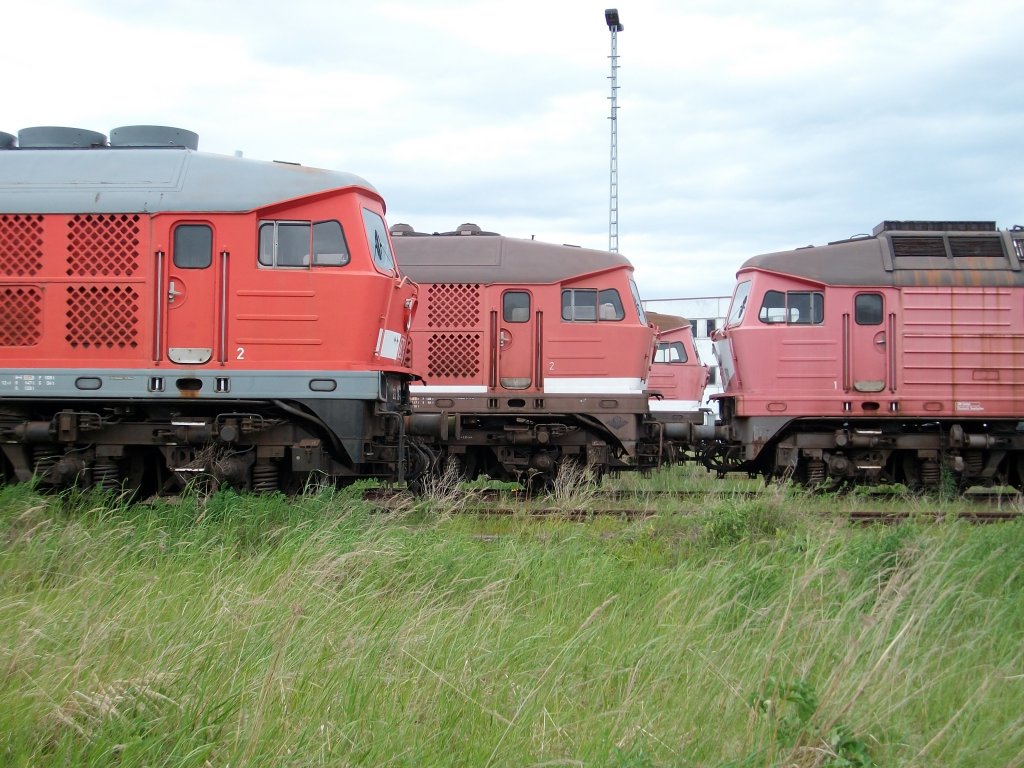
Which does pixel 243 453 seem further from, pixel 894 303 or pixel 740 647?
pixel 894 303

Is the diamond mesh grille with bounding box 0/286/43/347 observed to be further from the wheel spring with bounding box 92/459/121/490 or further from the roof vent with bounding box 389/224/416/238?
the roof vent with bounding box 389/224/416/238

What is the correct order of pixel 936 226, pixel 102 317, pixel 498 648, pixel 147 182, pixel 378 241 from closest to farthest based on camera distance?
pixel 498 648
pixel 102 317
pixel 147 182
pixel 378 241
pixel 936 226

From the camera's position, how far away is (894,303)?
12.1 meters

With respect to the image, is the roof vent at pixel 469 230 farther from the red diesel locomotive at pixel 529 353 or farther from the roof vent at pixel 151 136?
the roof vent at pixel 151 136

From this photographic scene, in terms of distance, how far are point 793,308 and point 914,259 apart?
177 cm

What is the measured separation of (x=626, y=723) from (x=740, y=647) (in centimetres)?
118

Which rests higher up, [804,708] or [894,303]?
[894,303]

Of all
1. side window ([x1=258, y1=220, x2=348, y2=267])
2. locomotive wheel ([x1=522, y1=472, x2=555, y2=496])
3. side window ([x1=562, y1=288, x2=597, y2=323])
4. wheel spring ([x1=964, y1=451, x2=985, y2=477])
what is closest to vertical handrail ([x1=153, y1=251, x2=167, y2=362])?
side window ([x1=258, y1=220, x2=348, y2=267])

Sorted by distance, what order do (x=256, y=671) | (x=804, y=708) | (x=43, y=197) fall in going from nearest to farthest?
(x=804, y=708) < (x=256, y=671) < (x=43, y=197)

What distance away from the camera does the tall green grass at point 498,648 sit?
3355 millimetres

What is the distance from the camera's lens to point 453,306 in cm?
1241

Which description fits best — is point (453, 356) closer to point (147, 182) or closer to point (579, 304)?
point (579, 304)

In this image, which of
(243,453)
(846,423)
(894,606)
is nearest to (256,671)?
(894,606)

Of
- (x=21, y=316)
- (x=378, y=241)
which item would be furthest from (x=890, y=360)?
(x=21, y=316)
